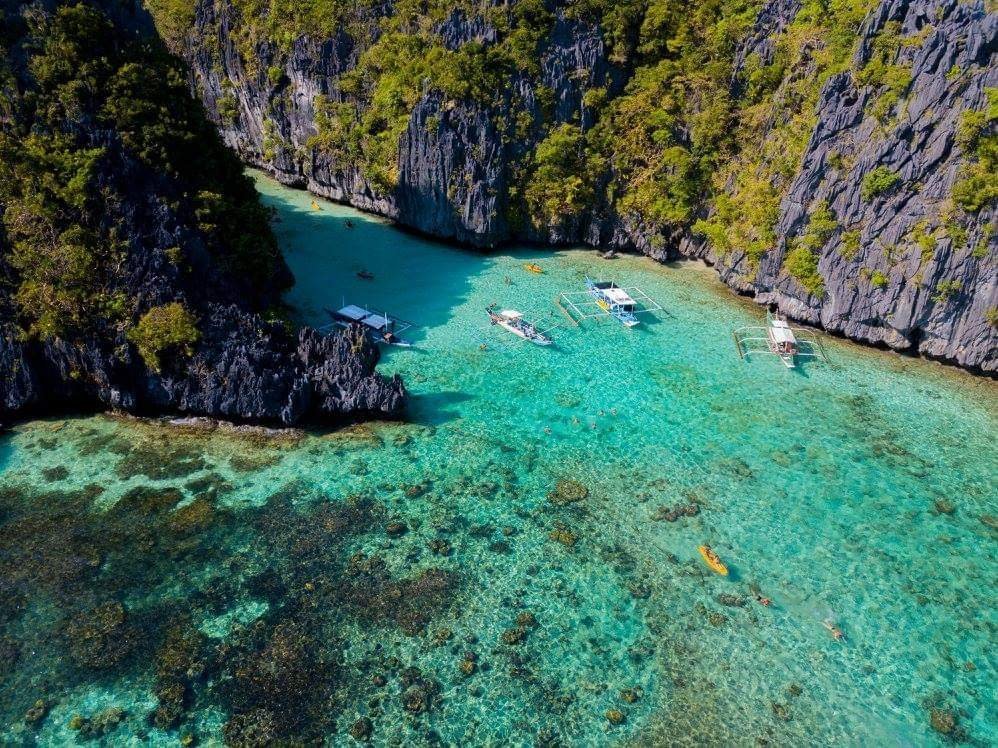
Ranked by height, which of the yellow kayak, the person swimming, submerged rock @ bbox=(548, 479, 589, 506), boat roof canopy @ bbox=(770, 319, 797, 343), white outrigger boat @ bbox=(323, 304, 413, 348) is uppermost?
boat roof canopy @ bbox=(770, 319, 797, 343)

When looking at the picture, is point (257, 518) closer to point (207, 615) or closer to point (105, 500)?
point (207, 615)

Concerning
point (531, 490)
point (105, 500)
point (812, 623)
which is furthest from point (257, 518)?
point (812, 623)

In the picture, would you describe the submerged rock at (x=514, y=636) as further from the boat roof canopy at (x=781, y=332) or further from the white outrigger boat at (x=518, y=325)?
the boat roof canopy at (x=781, y=332)

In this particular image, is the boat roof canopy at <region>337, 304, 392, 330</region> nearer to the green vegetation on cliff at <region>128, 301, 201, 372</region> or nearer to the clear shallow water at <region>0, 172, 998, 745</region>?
the clear shallow water at <region>0, 172, 998, 745</region>

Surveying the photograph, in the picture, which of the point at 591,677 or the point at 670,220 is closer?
the point at 591,677

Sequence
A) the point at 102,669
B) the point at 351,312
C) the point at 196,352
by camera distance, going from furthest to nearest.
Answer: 1. the point at 351,312
2. the point at 196,352
3. the point at 102,669

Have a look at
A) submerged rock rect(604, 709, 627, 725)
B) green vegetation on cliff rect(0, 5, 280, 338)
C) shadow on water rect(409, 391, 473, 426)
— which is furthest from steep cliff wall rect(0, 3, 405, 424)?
submerged rock rect(604, 709, 627, 725)
